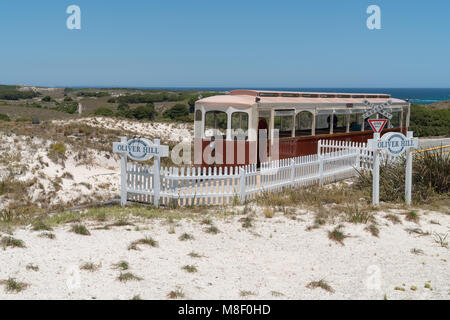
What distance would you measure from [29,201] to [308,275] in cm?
1060

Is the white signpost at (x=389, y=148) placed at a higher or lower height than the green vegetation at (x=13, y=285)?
higher

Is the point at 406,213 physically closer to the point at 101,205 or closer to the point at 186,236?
the point at 186,236

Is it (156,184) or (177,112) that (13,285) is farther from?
(177,112)

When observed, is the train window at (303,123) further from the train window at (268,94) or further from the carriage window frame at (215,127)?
the carriage window frame at (215,127)

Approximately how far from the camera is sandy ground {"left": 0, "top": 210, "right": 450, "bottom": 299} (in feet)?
18.8

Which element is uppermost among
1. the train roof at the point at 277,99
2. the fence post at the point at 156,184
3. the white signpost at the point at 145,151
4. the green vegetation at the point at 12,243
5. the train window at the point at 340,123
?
the train roof at the point at 277,99

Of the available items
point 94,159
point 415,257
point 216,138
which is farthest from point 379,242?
point 94,159

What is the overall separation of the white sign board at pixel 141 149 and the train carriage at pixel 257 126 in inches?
144

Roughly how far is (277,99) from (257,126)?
1447mm

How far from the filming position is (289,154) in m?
14.9

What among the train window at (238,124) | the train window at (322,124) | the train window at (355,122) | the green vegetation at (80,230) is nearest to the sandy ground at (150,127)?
the train window at (355,122)

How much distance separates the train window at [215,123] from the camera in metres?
13.7

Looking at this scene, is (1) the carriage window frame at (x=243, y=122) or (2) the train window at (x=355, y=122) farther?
(2) the train window at (x=355, y=122)
